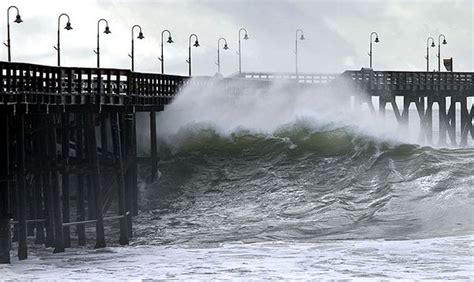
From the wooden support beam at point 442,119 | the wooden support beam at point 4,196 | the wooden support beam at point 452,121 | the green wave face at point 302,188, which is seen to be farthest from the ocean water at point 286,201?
the wooden support beam at point 452,121

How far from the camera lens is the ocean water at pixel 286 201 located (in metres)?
33.8

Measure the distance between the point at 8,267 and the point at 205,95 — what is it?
31657 mm

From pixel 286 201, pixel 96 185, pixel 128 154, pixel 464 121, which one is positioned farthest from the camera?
pixel 464 121

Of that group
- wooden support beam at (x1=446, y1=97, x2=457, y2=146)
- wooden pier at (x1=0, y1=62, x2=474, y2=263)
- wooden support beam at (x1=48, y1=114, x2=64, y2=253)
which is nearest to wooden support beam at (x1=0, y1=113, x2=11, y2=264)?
wooden pier at (x1=0, y1=62, x2=474, y2=263)

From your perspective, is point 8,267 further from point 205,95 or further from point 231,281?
point 205,95

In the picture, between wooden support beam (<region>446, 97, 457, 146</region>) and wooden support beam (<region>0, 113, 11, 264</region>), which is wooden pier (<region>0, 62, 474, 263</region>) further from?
wooden support beam (<region>446, 97, 457, 146</region>)

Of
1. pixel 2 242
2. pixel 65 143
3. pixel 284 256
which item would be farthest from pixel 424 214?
pixel 2 242

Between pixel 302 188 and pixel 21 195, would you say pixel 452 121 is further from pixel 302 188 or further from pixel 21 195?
pixel 21 195

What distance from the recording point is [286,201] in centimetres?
4841

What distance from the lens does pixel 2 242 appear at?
3562 centimetres

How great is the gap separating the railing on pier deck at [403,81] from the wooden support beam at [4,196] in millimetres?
34533

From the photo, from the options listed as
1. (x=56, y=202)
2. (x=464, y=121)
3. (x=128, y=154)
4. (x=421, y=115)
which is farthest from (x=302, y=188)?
(x=464, y=121)

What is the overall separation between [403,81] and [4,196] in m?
36.7

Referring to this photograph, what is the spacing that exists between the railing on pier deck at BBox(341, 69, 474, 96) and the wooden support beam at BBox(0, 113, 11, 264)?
34.5 meters
